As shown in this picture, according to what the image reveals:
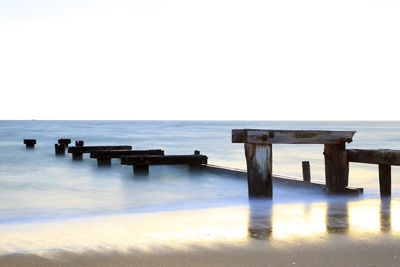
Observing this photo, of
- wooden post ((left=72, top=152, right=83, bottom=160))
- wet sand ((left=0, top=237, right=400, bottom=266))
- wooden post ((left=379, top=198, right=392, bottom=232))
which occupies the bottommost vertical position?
wooden post ((left=379, top=198, right=392, bottom=232))

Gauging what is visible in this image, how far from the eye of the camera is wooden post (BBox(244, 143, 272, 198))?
771 centimetres

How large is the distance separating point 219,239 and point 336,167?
3.99 m

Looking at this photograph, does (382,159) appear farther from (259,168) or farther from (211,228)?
(211,228)

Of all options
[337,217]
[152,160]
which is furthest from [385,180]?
[152,160]

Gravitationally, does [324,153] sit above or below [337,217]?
above

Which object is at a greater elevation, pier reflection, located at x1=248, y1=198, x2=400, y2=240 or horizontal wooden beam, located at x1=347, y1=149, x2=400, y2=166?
horizontal wooden beam, located at x1=347, y1=149, x2=400, y2=166

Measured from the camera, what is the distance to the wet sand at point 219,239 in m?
4.20

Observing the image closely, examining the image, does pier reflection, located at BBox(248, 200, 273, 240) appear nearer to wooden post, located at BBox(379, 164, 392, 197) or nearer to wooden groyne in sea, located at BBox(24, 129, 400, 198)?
wooden groyne in sea, located at BBox(24, 129, 400, 198)

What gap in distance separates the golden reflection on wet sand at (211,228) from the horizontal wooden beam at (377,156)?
0.64 metres

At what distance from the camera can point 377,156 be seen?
7992 mm

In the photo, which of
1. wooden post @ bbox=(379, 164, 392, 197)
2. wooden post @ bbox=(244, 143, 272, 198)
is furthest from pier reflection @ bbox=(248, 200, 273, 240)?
wooden post @ bbox=(379, 164, 392, 197)

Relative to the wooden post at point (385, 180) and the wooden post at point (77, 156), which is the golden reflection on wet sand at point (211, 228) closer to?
the wooden post at point (385, 180)

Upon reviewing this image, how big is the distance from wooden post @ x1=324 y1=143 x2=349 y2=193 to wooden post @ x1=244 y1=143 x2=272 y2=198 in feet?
3.83

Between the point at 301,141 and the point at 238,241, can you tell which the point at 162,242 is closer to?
the point at 238,241
